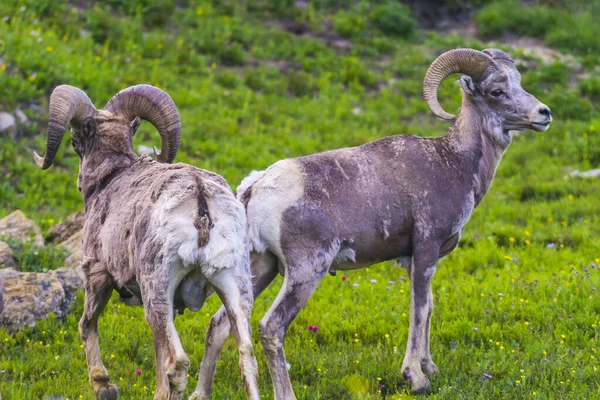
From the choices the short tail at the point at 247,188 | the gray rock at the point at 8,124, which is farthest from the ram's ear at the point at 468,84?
the gray rock at the point at 8,124

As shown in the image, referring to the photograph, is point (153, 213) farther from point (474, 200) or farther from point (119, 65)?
point (119, 65)

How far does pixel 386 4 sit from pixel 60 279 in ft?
45.2

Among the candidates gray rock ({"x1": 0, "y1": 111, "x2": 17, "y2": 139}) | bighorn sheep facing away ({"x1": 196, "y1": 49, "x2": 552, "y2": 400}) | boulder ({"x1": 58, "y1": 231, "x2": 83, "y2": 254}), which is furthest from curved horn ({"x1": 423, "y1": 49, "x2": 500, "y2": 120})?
gray rock ({"x1": 0, "y1": 111, "x2": 17, "y2": 139})

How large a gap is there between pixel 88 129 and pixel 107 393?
240 centimetres

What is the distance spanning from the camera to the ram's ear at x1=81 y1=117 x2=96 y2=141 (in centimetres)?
785

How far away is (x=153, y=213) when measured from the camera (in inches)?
254

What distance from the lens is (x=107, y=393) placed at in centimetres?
717

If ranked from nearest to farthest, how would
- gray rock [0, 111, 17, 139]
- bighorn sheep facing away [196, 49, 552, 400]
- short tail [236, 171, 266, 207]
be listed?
bighorn sheep facing away [196, 49, 552, 400], short tail [236, 171, 266, 207], gray rock [0, 111, 17, 139]

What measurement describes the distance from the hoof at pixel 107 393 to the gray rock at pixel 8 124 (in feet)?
26.6

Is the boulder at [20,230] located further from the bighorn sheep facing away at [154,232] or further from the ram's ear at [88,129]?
the ram's ear at [88,129]

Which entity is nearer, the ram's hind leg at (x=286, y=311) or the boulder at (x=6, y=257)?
the ram's hind leg at (x=286, y=311)

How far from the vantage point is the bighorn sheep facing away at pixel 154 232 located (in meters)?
6.16

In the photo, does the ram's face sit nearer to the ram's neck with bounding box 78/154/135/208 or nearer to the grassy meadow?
the grassy meadow

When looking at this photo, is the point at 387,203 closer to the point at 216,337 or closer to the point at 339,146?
the point at 216,337
